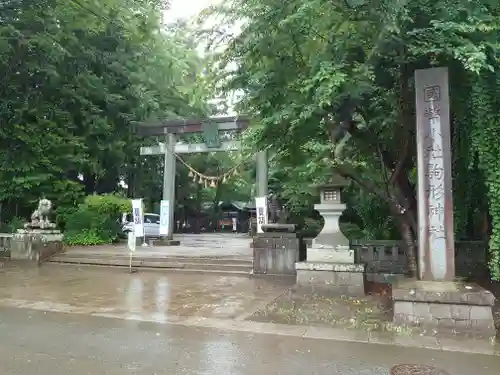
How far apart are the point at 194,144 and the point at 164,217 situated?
3.85 meters

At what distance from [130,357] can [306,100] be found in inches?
196

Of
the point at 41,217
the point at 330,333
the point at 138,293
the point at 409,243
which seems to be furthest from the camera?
the point at 41,217

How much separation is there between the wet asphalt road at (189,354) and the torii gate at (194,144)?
1369 cm

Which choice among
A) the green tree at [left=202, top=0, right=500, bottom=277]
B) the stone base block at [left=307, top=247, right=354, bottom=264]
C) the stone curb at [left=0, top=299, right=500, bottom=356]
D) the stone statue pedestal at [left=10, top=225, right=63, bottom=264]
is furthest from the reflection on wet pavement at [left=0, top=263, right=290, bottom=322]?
the green tree at [left=202, top=0, right=500, bottom=277]

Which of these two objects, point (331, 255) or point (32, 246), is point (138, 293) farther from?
point (32, 246)

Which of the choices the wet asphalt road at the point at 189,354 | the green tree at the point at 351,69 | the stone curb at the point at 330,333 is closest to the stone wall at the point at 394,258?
the green tree at the point at 351,69

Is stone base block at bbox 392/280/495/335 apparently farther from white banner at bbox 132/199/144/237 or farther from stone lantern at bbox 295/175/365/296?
white banner at bbox 132/199/144/237

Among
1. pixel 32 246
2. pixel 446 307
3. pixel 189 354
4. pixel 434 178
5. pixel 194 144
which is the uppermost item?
pixel 194 144

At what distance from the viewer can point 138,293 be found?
30.3ft

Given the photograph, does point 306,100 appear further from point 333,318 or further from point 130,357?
point 130,357

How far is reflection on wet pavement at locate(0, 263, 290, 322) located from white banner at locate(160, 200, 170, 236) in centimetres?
716

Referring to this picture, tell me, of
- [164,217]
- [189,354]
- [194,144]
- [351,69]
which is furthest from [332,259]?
[194,144]

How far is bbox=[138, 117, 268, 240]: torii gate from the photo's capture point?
783 inches

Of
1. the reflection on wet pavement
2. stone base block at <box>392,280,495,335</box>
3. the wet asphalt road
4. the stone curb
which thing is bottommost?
the wet asphalt road
